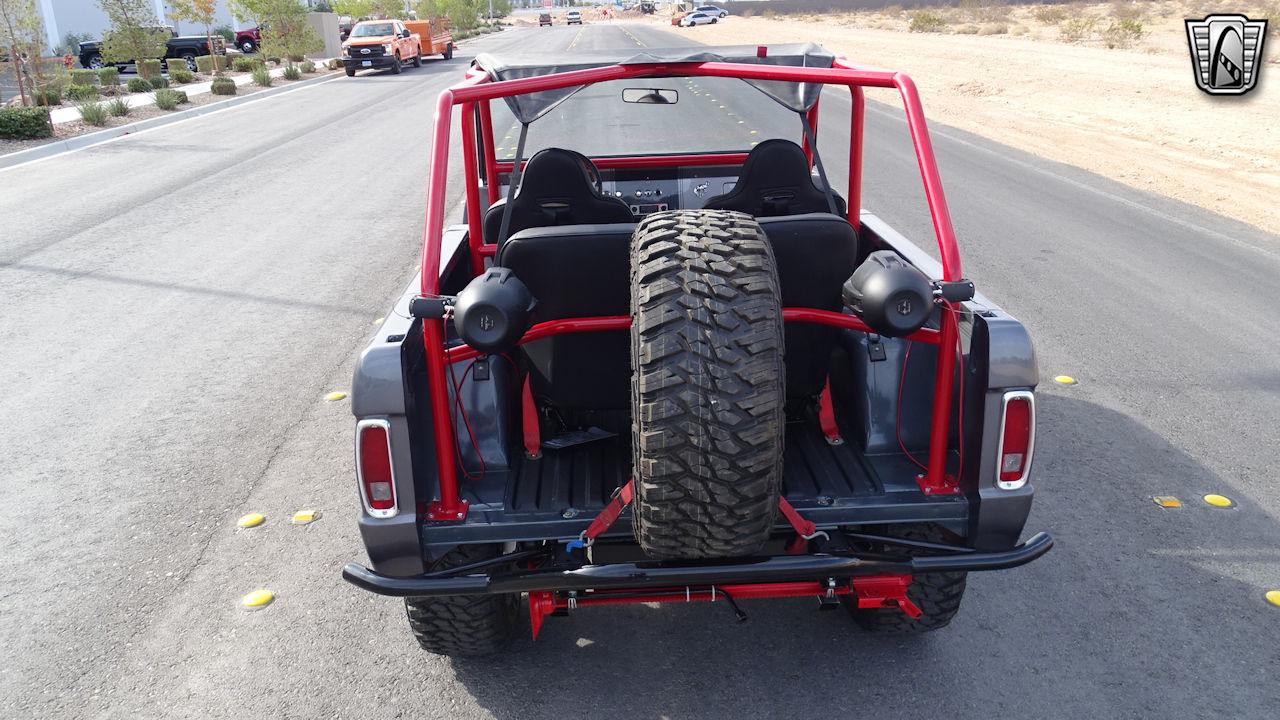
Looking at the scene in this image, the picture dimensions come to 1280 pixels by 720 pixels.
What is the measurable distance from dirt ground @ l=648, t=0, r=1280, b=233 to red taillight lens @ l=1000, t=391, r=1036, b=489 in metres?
8.81

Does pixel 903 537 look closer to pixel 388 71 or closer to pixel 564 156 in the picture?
pixel 564 156

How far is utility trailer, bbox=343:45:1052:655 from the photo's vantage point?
2.46 metres

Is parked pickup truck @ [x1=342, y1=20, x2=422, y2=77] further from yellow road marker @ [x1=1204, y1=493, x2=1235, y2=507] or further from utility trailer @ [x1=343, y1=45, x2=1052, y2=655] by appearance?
yellow road marker @ [x1=1204, y1=493, x2=1235, y2=507]

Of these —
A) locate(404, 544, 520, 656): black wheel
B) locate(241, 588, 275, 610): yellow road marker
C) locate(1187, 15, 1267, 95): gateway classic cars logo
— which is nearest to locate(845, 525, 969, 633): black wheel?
locate(404, 544, 520, 656): black wheel

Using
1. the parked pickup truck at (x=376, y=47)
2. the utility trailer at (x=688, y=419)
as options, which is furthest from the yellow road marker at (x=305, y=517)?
the parked pickup truck at (x=376, y=47)

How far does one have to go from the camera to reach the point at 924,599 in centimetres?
320

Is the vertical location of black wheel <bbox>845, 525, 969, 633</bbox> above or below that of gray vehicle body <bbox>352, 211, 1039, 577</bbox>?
below

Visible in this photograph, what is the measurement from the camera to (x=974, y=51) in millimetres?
34844

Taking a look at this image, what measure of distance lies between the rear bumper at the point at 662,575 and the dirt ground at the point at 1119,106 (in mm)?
9258

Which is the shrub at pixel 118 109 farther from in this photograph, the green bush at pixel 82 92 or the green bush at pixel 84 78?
the green bush at pixel 84 78

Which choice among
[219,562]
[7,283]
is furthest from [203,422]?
[7,283]

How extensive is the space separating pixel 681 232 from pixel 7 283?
8065 millimetres

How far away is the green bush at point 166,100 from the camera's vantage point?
22328mm

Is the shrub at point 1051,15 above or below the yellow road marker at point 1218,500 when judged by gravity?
above
